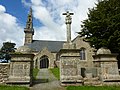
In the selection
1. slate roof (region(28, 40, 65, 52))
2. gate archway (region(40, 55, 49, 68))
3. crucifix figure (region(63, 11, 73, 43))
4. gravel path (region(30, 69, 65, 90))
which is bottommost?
gravel path (region(30, 69, 65, 90))

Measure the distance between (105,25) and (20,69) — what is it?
11257 millimetres

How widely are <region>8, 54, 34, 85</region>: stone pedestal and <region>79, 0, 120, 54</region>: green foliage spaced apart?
32.9ft

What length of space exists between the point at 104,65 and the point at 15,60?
578cm

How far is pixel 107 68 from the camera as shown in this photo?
473 inches

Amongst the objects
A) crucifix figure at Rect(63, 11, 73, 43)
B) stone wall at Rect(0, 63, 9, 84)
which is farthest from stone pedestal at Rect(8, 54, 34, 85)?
crucifix figure at Rect(63, 11, 73, 43)

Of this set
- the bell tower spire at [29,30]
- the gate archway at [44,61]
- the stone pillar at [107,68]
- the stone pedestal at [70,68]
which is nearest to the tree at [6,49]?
the bell tower spire at [29,30]

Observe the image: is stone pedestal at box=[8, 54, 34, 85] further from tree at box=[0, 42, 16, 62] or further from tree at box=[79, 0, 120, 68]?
tree at box=[0, 42, 16, 62]

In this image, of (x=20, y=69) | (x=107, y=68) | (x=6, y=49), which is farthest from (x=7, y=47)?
(x=107, y=68)

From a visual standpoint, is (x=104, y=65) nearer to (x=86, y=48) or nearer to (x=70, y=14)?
(x=70, y=14)

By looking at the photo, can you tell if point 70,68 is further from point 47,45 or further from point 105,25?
point 47,45

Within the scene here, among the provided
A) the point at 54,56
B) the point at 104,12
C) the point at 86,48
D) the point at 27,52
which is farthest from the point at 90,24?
the point at 54,56

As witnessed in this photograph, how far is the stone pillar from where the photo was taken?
1177 centimetres

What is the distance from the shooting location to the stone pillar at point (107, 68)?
11773 mm

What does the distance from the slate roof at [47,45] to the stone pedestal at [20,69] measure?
31821 mm
